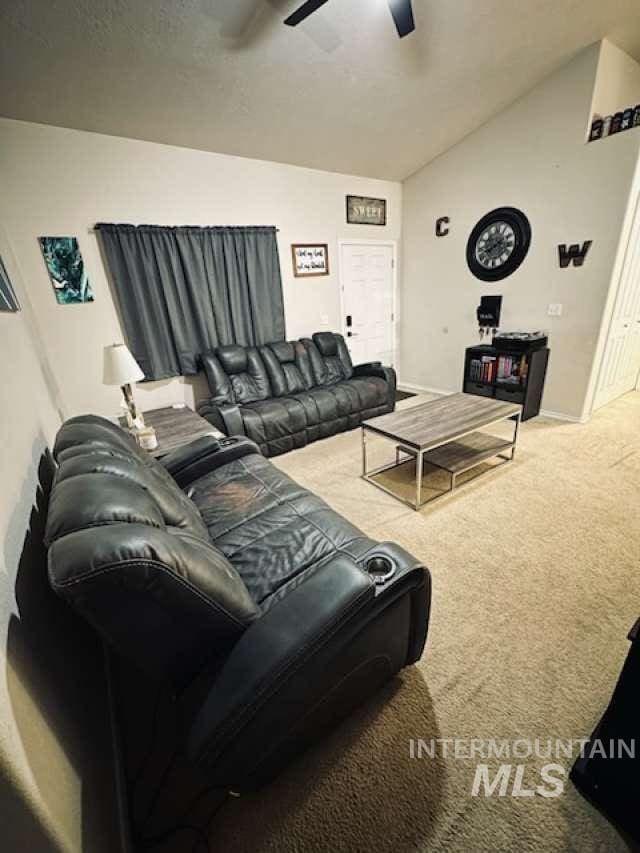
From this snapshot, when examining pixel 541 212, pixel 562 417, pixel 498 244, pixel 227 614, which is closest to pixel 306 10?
pixel 227 614

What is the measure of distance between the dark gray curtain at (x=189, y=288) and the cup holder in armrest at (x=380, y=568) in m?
2.96

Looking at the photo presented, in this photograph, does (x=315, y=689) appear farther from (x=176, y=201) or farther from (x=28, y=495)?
(x=176, y=201)

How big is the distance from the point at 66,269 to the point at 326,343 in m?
2.52

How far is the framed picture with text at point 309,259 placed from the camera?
13.3 ft

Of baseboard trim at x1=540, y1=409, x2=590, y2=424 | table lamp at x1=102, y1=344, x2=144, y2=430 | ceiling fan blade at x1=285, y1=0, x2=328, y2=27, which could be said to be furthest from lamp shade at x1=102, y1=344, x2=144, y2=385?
baseboard trim at x1=540, y1=409, x2=590, y2=424

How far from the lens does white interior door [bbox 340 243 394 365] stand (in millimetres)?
4531

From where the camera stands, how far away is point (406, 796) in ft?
3.56

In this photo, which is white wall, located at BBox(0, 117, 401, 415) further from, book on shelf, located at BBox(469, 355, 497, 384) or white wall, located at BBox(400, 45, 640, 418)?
book on shelf, located at BBox(469, 355, 497, 384)

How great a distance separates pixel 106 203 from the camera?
114 inches

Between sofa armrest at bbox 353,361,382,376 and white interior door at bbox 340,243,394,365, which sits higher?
white interior door at bbox 340,243,394,365

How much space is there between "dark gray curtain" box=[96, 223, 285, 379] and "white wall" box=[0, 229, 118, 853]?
1936 mm

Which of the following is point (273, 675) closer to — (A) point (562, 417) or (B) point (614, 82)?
(A) point (562, 417)

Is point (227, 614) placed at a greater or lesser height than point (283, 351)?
lesser

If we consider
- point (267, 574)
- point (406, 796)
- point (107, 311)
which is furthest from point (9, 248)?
point (406, 796)
